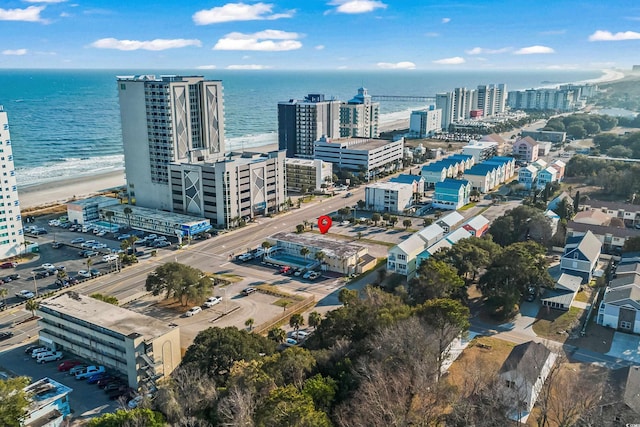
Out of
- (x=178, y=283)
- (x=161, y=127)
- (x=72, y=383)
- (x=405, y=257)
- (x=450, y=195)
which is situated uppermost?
(x=161, y=127)

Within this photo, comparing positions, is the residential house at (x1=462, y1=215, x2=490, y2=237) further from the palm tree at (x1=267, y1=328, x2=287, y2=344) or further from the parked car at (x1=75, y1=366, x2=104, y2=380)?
the parked car at (x1=75, y1=366, x2=104, y2=380)

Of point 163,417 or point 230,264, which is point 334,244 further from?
point 163,417

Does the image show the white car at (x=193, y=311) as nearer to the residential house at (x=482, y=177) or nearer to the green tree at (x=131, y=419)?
the green tree at (x=131, y=419)

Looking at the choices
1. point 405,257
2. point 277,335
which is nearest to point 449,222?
point 405,257

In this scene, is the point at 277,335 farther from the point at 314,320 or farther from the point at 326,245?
the point at 326,245

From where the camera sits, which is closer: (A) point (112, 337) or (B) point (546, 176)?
(A) point (112, 337)

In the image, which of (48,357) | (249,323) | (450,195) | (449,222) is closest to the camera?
(48,357)

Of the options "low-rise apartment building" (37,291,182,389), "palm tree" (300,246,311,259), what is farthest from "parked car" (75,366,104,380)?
"palm tree" (300,246,311,259)
